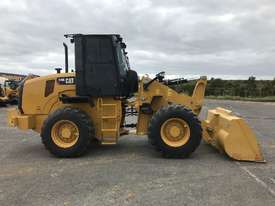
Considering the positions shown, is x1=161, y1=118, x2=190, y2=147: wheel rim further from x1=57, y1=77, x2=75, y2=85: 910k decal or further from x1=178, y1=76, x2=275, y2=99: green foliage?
x1=178, y1=76, x2=275, y2=99: green foliage

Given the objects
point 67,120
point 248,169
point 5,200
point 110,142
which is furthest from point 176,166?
point 5,200

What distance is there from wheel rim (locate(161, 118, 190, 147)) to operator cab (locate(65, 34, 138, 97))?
133cm

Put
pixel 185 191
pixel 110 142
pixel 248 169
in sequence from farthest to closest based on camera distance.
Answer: pixel 110 142
pixel 248 169
pixel 185 191

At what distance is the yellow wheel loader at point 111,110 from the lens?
9227mm

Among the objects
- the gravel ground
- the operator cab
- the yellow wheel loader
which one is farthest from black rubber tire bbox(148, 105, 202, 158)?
the operator cab

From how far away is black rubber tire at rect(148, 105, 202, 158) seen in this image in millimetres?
9211

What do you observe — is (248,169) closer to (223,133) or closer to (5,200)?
(223,133)

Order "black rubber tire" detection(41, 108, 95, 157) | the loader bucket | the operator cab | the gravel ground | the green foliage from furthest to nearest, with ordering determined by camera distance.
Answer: the green foliage < the operator cab < "black rubber tire" detection(41, 108, 95, 157) < the loader bucket < the gravel ground

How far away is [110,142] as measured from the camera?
984cm

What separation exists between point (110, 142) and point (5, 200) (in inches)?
152

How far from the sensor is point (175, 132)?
9305 millimetres

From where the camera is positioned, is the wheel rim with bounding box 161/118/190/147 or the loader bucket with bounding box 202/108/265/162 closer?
the loader bucket with bounding box 202/108/265/162

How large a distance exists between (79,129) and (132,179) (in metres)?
2.45

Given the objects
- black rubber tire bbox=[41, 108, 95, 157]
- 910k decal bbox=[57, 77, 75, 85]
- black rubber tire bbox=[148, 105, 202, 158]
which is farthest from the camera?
910k decal bbox=[57, 77, 75, 85]
